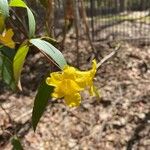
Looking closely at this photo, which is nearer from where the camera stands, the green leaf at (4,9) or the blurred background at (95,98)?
the green leaf at (4,9)

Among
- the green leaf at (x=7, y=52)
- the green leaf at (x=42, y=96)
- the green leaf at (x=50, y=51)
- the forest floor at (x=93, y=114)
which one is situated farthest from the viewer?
the forest floor at (x=93, y=114)

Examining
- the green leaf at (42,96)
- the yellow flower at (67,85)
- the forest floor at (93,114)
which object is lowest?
the forest floor at (93,114)

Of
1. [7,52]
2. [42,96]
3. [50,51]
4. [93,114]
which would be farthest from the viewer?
[93,114]

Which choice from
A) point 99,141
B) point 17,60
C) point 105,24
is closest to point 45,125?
point 99,141

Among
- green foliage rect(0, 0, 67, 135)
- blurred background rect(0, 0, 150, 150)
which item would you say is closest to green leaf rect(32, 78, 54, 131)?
green foliage rect(0, 0, 67, 135)

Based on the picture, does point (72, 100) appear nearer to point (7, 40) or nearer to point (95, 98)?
point (7, 40)

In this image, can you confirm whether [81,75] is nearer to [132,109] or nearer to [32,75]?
[132,109]

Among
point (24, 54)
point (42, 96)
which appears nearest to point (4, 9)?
point (24, 54)

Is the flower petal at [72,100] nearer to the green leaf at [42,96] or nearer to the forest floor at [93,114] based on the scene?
the green leaf at [42,96]

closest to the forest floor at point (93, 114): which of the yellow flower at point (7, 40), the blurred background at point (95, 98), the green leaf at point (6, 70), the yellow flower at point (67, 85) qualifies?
the blurred background at point (95, 98)
